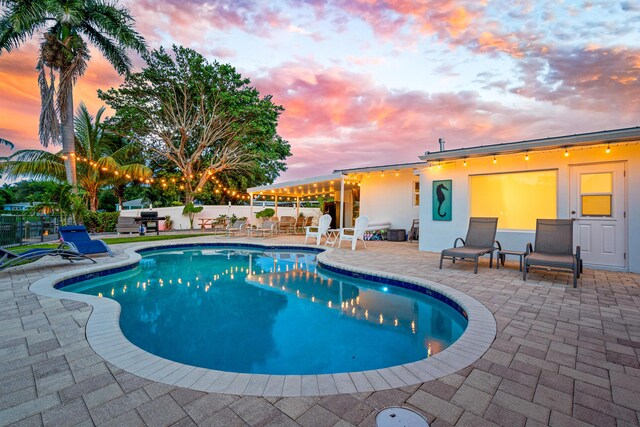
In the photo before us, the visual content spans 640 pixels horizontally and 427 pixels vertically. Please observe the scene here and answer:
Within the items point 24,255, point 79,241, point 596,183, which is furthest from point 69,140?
point 596,183

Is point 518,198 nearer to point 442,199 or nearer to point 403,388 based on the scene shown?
point 442,199

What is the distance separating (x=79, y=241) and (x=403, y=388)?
8.11 meters

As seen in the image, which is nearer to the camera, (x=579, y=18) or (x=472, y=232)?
(x=472, y=232)

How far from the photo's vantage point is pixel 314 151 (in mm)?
20891

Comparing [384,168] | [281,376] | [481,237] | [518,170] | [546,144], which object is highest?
[384,168]

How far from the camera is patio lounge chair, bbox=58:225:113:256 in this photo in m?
6.72

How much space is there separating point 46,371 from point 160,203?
23.6 metres

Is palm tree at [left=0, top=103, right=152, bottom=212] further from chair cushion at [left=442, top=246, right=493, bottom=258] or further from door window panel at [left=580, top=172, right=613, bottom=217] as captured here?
door window panel at [left=580, top=172, right=613, bottom=217]

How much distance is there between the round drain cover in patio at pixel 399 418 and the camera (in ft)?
4.91

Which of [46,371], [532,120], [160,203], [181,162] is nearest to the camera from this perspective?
[46,371]

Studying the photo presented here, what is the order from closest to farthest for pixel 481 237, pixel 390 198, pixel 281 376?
pixel 281 376
pixel 481 237
pixel 390 198

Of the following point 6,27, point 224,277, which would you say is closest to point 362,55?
point 224,277

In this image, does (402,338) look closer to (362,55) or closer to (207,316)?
(207,316)

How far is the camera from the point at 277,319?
4.04 meters
